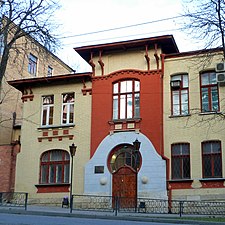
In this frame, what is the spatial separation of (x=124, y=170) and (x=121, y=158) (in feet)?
2.88

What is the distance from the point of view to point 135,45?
1116 inches

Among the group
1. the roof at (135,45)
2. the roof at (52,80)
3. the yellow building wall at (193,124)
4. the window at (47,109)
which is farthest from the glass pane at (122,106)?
the window at (47,109)

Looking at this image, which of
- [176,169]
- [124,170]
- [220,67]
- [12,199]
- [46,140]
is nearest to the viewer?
[220,67]

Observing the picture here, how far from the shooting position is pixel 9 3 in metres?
21.0

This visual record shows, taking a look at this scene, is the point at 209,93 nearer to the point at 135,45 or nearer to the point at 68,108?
the point at 135,45

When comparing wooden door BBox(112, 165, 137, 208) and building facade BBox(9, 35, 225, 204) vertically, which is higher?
building facade BBox(9, 35, 225, 204)

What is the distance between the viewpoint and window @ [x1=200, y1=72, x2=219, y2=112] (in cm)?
2641

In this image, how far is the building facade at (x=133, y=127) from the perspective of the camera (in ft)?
85.0

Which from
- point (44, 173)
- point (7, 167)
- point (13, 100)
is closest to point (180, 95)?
point (44, 173)

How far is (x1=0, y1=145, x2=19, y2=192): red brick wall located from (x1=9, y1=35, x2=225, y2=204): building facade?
102 centimetres

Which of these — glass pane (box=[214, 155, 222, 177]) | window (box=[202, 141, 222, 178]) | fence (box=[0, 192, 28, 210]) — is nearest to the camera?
fence (box=[0, 192, 28, 210])

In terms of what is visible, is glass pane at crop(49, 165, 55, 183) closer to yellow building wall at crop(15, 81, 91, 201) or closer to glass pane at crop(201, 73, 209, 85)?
yellow building wall at crop(15, 81, 91, 201)

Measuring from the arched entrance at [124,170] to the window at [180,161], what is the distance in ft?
7.07

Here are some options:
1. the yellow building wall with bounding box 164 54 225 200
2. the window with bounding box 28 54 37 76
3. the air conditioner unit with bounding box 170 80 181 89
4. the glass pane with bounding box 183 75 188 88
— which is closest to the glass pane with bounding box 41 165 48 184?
the yellow building wall with bounding box 164 54 225 200
